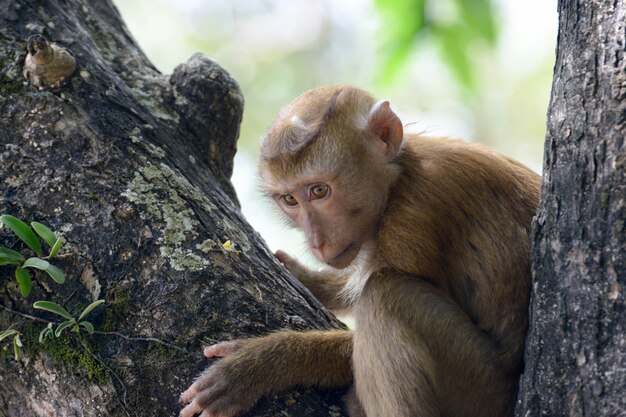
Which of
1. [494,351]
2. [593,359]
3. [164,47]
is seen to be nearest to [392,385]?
[494,351]

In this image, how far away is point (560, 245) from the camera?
372 cm

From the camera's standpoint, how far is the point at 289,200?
19.7 ft

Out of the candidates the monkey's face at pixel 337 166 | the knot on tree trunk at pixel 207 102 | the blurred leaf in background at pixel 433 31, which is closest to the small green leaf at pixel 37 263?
the knot on tree trunk at pixel 207 102

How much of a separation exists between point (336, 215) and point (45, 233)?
2066 mm

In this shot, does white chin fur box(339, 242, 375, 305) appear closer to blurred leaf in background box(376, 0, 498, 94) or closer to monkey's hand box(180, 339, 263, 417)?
monkey's hand box(180, 339, 263, 417)

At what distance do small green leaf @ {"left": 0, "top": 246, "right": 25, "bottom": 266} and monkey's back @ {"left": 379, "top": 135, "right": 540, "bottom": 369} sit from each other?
2280 millimetres

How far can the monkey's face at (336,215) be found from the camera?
5613 millimetres

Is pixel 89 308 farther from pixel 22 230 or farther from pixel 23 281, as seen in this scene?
pixel 22 230

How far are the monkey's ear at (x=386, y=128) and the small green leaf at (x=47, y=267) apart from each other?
242 centimetres

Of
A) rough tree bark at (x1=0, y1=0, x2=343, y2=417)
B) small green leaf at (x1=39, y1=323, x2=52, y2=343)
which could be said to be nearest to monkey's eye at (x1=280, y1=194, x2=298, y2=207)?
rough tree bark at (x1=0, y1=0, x2=343, y2=417)

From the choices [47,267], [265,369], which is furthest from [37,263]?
[265,369]

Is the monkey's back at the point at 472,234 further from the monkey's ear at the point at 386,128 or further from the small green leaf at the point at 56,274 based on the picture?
the small green leaf at the point at 56,274

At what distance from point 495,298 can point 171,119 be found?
2.67 metres

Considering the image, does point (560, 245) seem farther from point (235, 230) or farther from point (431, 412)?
point (235, 230)
